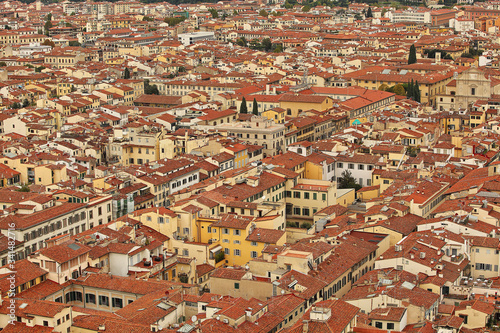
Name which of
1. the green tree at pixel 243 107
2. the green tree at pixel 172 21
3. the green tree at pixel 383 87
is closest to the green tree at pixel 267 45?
the green tree at pixel 172 21

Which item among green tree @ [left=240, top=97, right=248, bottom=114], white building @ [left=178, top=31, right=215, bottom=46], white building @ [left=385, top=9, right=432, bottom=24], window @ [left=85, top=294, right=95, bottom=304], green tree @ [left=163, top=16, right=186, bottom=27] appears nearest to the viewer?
window @ [left=85, top=294, right=95, bottom=304]

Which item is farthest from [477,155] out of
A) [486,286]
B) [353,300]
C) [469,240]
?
[353,300]

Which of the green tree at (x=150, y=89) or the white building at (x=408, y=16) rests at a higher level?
the white building at (x=408, y=16)

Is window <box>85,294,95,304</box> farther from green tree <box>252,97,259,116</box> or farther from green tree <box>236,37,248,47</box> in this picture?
green tree <box>236,37,248,47</box>

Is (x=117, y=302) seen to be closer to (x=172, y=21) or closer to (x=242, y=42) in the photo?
(x=242, y=42)

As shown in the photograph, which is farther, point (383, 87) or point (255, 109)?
point (383, 87)

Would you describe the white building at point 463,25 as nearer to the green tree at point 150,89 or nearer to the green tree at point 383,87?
the green tree at point 383,87

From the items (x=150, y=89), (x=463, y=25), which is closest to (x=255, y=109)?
(x=150, y=89)

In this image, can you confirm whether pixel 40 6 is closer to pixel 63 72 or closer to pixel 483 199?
pixel 63 72

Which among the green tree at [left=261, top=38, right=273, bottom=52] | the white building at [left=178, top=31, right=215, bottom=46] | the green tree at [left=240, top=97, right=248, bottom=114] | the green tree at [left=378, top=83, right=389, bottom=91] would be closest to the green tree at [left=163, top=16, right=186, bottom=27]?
the white building at [left=178, top=31, right=215, bottom=46]
